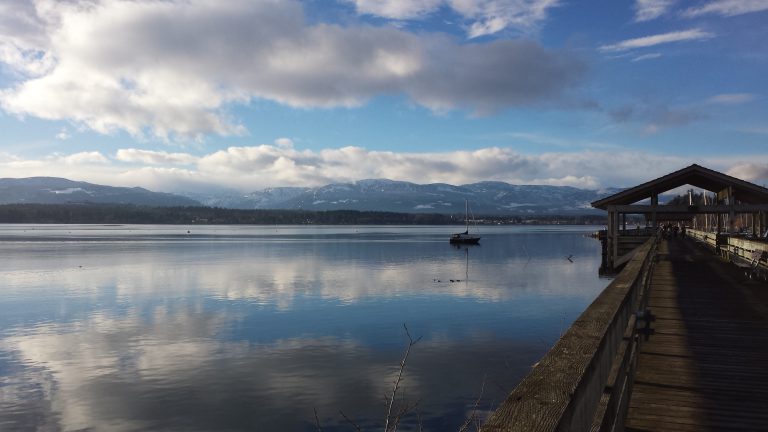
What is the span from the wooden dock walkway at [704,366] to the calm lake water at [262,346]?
387 centimetres

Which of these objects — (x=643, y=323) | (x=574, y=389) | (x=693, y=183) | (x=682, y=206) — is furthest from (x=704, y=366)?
(x=693, y=183)

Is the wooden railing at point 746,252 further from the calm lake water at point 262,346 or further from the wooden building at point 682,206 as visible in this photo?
the calm lake water at point 262,346

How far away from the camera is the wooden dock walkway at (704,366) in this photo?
6.45 m

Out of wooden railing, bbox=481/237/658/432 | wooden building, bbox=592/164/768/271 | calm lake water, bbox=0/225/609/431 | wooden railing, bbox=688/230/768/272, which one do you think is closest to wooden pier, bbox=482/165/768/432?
wooden railing, bbox=481/237/658/432

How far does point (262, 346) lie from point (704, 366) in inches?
619

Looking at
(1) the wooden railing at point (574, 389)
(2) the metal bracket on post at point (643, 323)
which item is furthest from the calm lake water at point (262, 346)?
(1) the wooden railing at point (574, 389)

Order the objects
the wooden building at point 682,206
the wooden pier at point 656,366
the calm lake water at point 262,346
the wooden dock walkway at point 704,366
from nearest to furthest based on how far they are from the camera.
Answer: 1. the wooden pier at point 656,366
2. the wooden dock walkway at point 704,366
3. the calm lake water at point 262,346
4. the wooden building at point 682,206

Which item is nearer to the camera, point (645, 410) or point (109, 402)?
point (645, 410)

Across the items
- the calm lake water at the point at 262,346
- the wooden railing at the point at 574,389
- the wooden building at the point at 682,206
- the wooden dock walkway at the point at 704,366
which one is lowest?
the calm lake water at the point at 262,346

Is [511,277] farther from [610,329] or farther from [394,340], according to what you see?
[610,329]

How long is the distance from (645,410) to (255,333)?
18913mm

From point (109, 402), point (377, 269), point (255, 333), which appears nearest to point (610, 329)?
point (109, 402)

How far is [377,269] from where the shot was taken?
52.4 meters

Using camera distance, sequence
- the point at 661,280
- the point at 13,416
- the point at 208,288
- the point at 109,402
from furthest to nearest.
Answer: the point at 208,288 → the point at 661,280 → the point at 109,402 → the point at 13,416
